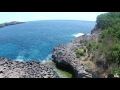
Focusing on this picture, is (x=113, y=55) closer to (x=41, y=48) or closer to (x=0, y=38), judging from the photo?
(x=41, y=48)

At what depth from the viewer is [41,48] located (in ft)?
48.9

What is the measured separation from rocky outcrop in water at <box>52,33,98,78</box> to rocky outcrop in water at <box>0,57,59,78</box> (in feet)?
3.37

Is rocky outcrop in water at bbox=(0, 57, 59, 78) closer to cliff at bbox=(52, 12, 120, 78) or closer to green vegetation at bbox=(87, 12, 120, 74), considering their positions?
cliff at bbox=(52, 12, 120, 78)

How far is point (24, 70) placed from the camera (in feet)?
36.4

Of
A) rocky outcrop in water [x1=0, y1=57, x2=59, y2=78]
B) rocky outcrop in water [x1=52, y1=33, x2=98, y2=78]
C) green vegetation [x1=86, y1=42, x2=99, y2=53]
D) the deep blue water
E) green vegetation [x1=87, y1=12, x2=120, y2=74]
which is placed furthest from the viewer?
the deep blue water

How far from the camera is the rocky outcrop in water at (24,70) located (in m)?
10.4

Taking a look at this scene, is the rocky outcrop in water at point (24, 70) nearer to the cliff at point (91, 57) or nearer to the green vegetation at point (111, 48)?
the cliff at point (91, 57)

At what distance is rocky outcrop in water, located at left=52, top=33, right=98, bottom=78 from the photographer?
11252 mm

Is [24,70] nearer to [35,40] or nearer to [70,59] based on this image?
[70,59]

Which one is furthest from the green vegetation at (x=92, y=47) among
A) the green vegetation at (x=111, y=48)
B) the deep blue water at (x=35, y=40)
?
the deep blue water at (x=35, y=40)

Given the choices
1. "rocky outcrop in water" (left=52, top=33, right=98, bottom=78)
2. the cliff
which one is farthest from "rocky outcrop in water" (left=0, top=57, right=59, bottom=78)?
the cliff

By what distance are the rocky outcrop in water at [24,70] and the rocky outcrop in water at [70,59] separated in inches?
40.5

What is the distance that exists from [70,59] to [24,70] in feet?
9.02
